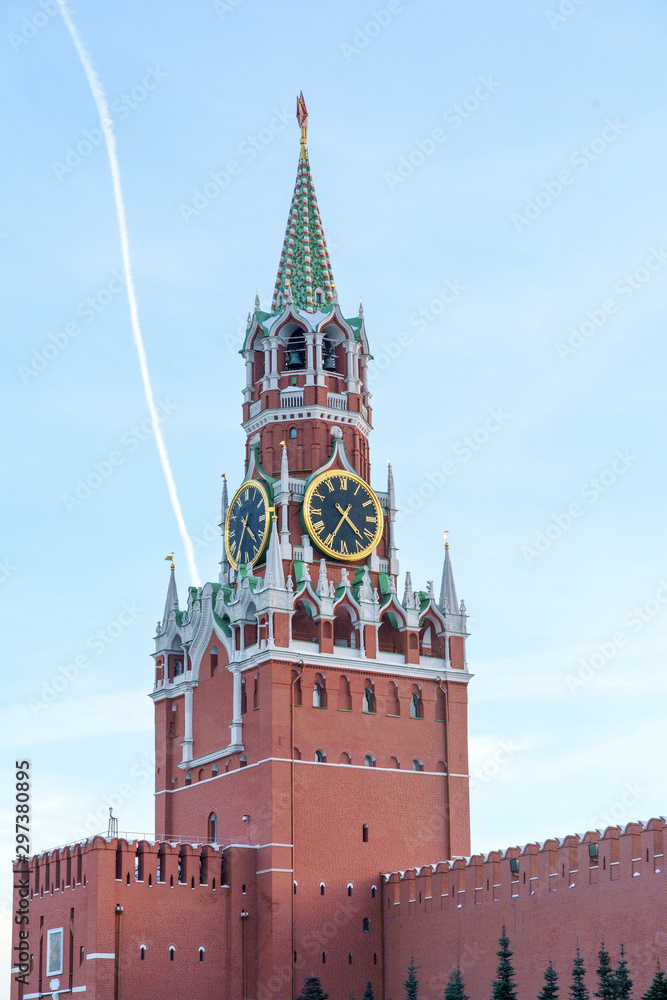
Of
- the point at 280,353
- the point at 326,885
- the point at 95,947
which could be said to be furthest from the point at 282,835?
the point at 280,353

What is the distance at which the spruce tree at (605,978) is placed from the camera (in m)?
49.0

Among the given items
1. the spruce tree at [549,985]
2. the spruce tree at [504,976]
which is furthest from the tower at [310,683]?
the spruce tree at [549,985]

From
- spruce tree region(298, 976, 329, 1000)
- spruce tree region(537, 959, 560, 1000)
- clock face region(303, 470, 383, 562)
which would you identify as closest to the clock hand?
clock face region(303, 470, 383, 562)

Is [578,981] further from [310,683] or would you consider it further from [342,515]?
[342,515]

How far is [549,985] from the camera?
5172 centimetres

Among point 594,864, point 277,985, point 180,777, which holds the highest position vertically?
point 180,777

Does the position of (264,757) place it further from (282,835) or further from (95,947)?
(95,947)

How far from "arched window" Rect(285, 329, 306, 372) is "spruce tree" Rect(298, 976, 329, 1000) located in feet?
85.1

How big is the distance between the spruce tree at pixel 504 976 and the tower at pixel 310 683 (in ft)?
28.3

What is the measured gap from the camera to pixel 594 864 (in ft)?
173

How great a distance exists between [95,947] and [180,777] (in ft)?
39.6

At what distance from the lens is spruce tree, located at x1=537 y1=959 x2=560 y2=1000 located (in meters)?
50.7

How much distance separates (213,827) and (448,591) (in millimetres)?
13834

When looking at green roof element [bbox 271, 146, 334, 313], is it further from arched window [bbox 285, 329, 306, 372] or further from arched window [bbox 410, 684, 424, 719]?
arched window [bbox 410, 684, 424, 719]
